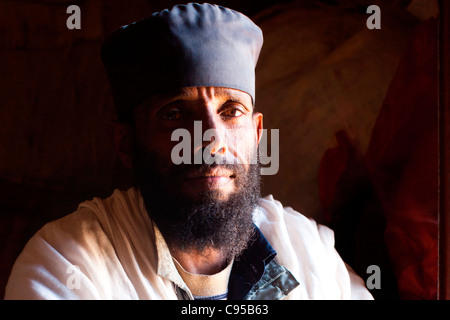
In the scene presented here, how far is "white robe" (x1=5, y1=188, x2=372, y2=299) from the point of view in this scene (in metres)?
1.20

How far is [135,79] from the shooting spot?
1.35 metres

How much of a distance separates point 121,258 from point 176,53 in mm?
544

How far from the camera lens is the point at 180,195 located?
1.34 metres

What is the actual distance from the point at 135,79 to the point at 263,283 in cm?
66

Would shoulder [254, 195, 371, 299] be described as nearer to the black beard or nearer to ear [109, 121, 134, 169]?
the black beard

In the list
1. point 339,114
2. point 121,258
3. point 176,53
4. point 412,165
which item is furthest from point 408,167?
point 121,258

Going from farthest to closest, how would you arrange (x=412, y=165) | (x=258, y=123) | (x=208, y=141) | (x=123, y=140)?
(x=412, y=165) < (x=258, y=123) < (x=123, y=140) < (x=208, y=141)

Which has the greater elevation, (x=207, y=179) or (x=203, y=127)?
(x=203, y=127)

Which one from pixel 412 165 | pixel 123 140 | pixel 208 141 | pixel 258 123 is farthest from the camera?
pixel 412 165

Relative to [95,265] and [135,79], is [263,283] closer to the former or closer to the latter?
[95,265]

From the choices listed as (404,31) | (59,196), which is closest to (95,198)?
(59,196)

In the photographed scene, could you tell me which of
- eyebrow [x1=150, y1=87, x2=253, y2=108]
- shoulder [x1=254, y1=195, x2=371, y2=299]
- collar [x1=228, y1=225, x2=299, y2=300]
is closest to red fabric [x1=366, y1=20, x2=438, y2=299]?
shoulder [x1=254, y1=195, x2=371, y2=299]

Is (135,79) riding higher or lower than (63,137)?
higher

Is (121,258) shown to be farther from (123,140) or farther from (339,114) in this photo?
(339,114)
